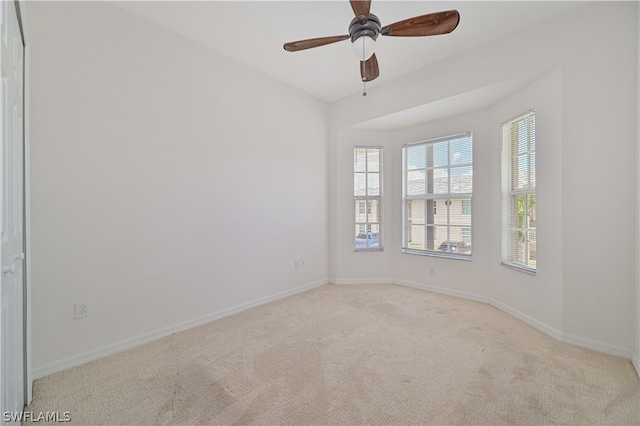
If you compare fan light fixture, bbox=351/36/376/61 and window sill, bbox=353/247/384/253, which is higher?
fan light fixture, bbox=351/36/376/61

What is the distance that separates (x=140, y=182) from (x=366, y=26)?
2211 millimetres

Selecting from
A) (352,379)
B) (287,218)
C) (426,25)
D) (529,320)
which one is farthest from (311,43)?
(529,320)

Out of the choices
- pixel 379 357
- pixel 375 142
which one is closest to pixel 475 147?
pixel 375 142

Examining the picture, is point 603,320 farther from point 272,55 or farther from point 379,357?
point 272,55

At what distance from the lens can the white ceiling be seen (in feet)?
8.00

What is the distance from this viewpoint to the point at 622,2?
2.27 metres

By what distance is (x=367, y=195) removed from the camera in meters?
4.55

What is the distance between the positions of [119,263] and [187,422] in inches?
57.4

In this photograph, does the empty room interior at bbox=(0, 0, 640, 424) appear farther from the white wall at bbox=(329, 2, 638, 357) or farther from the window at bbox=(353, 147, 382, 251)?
the window at bbox=(353, 147, 382, 251)

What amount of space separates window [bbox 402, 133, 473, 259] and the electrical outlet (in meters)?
3.76

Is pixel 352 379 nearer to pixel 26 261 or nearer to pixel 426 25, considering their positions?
pixel 26 261

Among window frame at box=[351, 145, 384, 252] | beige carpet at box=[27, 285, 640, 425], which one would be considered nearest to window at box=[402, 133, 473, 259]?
window frame at box=[351, 145, 384, 252]

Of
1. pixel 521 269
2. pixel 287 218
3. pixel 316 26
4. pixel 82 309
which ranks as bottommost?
pixel 82 309

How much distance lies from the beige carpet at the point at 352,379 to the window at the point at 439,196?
4.26ft
